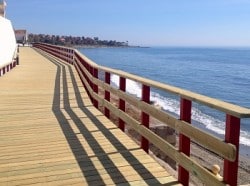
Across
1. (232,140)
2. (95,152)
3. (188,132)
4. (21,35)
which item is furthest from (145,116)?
(21,35)

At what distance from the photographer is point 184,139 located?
445 centimetres

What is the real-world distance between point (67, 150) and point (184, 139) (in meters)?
2.10

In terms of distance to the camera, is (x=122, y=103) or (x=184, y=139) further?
(x=122, y=103)

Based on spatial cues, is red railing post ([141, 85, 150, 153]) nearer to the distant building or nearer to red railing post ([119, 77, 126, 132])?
red railing post ([119, 77, 126, 132])

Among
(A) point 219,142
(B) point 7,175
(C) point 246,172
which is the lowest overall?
(C) point 246,172

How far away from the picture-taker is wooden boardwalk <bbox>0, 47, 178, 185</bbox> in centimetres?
469

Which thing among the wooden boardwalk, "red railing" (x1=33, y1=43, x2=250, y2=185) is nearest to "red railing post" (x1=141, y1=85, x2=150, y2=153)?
"red railing" (x1=33, y1=43, x2=250, y2=185)

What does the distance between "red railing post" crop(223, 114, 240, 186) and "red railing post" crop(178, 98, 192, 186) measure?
2.96ft

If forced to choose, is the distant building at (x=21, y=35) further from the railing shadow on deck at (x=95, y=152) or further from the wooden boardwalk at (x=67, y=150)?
the railing shadow on deck at (x=95, y=152)

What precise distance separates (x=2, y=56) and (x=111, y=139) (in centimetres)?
1335

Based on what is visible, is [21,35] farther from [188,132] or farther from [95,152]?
[188,132]

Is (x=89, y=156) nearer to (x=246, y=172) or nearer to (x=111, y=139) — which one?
(x=111, y=139)

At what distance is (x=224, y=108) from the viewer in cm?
349

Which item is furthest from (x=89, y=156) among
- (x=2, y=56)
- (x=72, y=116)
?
(x=2, y=56)
